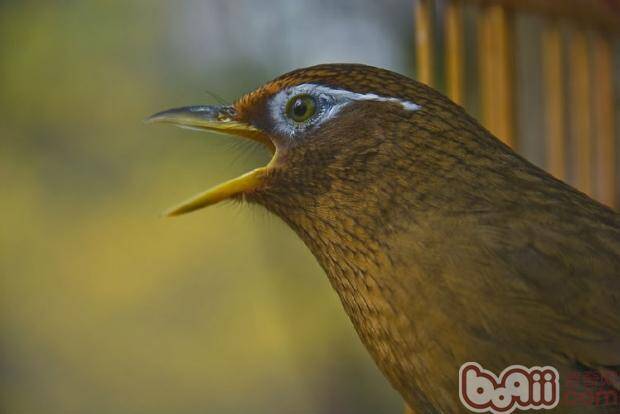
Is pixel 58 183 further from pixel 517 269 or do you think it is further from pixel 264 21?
pixel 517 269

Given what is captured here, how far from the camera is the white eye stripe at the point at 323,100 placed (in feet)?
6.15

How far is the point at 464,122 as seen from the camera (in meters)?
1.91

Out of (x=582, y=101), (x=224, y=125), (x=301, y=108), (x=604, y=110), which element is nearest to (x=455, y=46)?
(x=301, y=108)

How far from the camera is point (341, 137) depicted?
187 cm

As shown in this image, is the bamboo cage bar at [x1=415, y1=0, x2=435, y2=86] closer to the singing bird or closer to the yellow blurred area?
the singing bird

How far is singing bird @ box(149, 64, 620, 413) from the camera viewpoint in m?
1.61

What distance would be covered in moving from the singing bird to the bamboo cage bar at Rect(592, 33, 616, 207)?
49.1 inches

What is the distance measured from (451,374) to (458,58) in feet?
3.37

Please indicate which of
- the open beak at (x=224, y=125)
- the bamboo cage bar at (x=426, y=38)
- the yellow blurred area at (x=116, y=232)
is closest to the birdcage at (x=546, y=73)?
the bamboo cage bar at (x=426, y=38)

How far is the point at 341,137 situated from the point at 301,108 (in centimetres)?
12

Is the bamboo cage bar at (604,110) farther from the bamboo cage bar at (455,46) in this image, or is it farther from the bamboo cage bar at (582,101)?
the bamboo cage bar at (455,46)

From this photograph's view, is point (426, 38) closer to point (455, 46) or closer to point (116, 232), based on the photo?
point (455, 46)

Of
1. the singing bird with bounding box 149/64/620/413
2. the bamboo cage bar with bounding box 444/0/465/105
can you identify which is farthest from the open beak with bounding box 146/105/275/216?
the bamboo cage bar with bounding box 444/0/465/105

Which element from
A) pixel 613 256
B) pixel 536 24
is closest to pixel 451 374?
pixel 613 256
